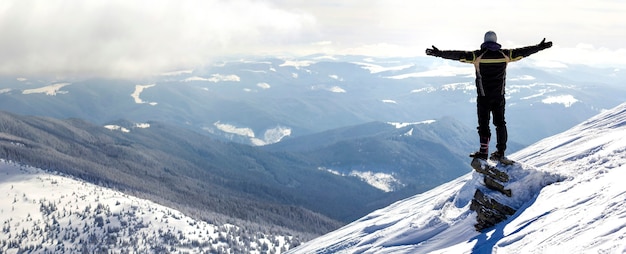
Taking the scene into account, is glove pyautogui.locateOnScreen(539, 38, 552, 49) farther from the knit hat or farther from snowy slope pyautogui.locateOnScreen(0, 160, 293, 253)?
snowy slope pyautogui.locateOnScreen(0, 160, 293, 253)

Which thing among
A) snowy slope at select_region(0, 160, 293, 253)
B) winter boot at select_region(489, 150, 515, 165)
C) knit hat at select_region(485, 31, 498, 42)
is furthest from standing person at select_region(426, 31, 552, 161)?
snowy slope at select_region(0, 160, 293, 253)

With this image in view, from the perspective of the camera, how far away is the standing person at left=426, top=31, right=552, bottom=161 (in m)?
17.4

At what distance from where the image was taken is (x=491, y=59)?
1755 cm

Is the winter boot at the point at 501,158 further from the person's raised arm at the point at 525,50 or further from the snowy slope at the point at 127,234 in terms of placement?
the snowy slope at the point at 127,234

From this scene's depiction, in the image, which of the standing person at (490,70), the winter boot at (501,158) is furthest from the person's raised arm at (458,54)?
the winter boot at (501,158)

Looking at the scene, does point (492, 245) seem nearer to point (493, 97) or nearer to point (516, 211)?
point (516, 211)

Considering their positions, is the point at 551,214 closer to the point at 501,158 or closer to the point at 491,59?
the point at 501,158

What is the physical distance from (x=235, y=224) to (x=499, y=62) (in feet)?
622

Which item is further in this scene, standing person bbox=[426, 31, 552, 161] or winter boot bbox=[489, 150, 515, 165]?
winter boot bbox=[489, 150, 515, 165]

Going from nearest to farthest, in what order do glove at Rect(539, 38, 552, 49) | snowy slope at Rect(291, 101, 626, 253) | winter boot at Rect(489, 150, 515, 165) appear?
snowy slope at Rect(291, 101, 626, 253) < glove at Rect(539, 38, 552, 49) < winter boot at Rect(489, 150, 515, 165)

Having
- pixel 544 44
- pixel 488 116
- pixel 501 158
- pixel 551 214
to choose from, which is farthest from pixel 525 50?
pixel 551 214

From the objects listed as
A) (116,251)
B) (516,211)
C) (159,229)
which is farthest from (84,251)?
(516,211)

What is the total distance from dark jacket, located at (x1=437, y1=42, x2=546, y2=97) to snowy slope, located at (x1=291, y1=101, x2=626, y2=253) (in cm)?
392

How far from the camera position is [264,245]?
6836 inches
